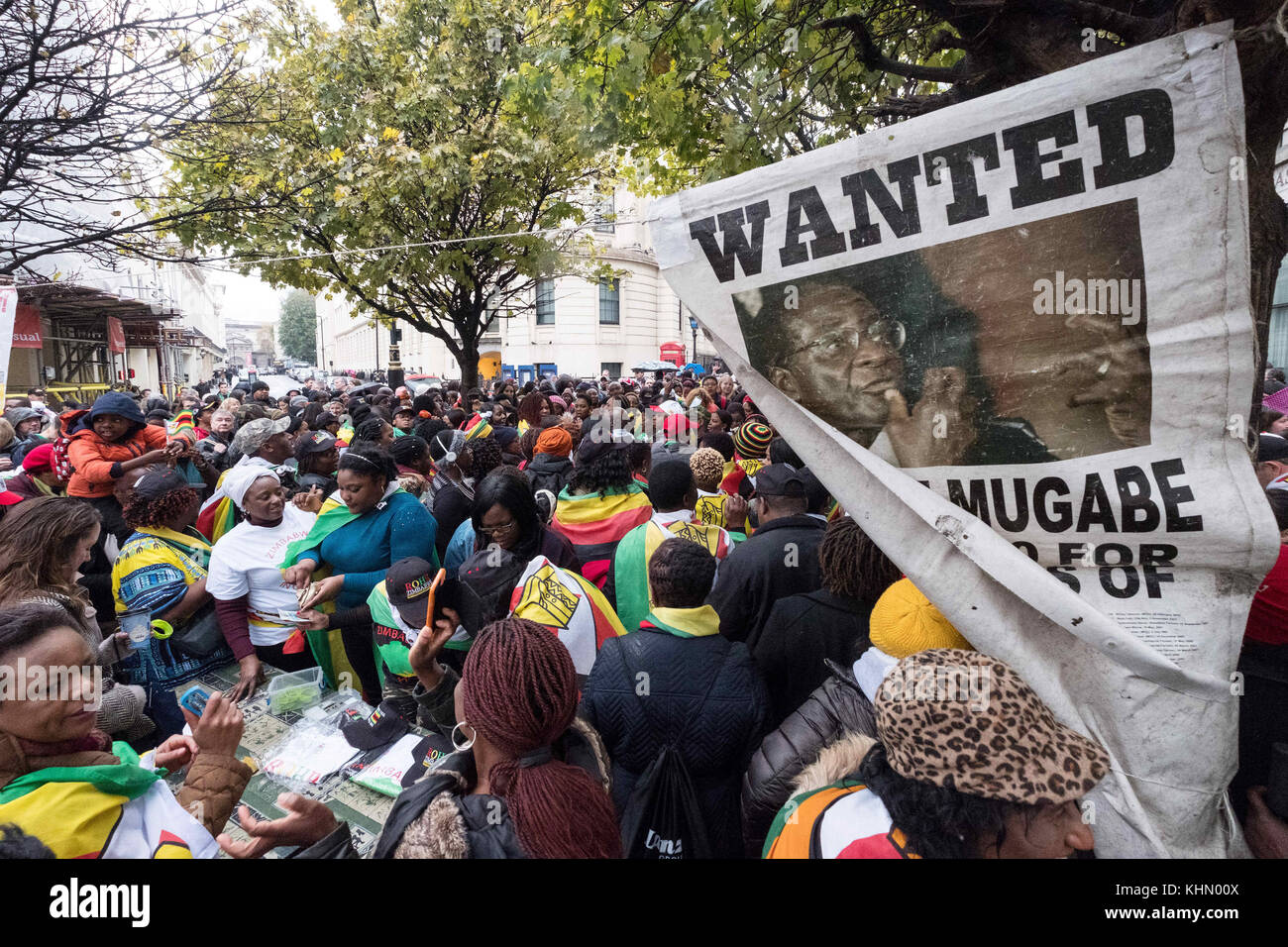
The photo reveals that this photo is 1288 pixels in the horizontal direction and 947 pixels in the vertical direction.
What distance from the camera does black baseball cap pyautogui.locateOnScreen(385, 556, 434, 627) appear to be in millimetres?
2709

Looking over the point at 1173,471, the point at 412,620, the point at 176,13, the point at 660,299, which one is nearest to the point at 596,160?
the point at 176,13

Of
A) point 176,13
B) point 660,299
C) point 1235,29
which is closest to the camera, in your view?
point 1235,29

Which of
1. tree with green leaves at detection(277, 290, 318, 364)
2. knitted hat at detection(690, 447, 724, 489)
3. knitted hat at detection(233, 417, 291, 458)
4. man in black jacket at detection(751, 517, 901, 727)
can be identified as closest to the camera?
man in black jacket at detection(751, 517, 901, 727)

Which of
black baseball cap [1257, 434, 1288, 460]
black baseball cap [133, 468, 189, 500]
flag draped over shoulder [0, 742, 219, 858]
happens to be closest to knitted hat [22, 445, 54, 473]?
black baseball cap [133, 468, 189, 500]

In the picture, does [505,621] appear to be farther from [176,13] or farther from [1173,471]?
[176,13]

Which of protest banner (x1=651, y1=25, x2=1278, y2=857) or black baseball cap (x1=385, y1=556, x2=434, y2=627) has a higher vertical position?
protest banner (x1=651, y1=25, x2=1278, y2=857)

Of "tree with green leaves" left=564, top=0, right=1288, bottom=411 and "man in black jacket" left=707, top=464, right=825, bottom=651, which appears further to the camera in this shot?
"man in black jacket" left=707, top=464, right=825, bottom=651

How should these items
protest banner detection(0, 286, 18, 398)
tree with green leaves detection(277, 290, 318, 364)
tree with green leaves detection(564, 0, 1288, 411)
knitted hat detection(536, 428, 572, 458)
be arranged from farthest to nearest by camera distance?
tree with green leaves detection(277, 290, 318, 364) → knitted hat detection(536, 428, 572, 458) → protest banner detection(0, 286, 18, 398) → tree with green leaves detection(564, 0, 1288, 411)

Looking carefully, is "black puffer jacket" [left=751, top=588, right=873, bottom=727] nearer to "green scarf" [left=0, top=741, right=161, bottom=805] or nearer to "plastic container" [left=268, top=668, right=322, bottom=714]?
"green scarf" [left=0, top=741, right=161, bottom=805]

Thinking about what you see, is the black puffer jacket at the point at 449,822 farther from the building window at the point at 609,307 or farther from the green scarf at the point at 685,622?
the building window at the point at 609,307

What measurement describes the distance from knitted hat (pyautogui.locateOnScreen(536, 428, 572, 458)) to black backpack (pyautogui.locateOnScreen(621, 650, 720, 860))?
3.58m

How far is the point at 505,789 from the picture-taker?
1.56 metres

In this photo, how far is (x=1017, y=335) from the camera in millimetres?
1590

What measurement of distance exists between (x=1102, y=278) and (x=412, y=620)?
2.52 metres
